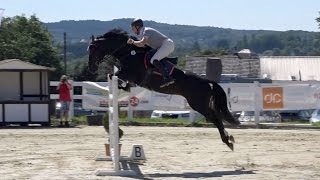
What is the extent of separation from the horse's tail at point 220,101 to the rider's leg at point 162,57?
3.35ft

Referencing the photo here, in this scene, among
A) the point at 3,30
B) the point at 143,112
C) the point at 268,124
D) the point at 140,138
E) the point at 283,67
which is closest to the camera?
the point at 140,138

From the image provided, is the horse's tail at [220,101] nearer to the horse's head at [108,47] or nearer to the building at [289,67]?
the horse's head at [108,47]

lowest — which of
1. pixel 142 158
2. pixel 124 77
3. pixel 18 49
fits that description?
pixel 142 158

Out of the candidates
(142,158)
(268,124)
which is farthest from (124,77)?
(268,124)

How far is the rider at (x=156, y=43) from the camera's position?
13.6 meters

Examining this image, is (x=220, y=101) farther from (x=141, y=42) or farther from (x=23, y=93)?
(x=23, y=93)

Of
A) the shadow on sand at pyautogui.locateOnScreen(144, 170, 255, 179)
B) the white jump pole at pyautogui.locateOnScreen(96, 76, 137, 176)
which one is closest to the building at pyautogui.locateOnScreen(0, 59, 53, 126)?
the white jump pole at pyautogui.locateOnScreen(96, 76, 137, 176)

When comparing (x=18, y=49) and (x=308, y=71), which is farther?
(x=308, y=71)

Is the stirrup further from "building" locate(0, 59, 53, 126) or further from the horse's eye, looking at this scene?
"building" locate(0, 59, 53, 126)

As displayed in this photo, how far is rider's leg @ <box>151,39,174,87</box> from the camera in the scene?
1356 cm

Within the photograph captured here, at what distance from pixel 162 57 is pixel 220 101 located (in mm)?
1648

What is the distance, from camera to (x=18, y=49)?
74.1 metres

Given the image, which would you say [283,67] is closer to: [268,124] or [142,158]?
[268,124]

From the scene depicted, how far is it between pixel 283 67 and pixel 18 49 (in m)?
31.6
